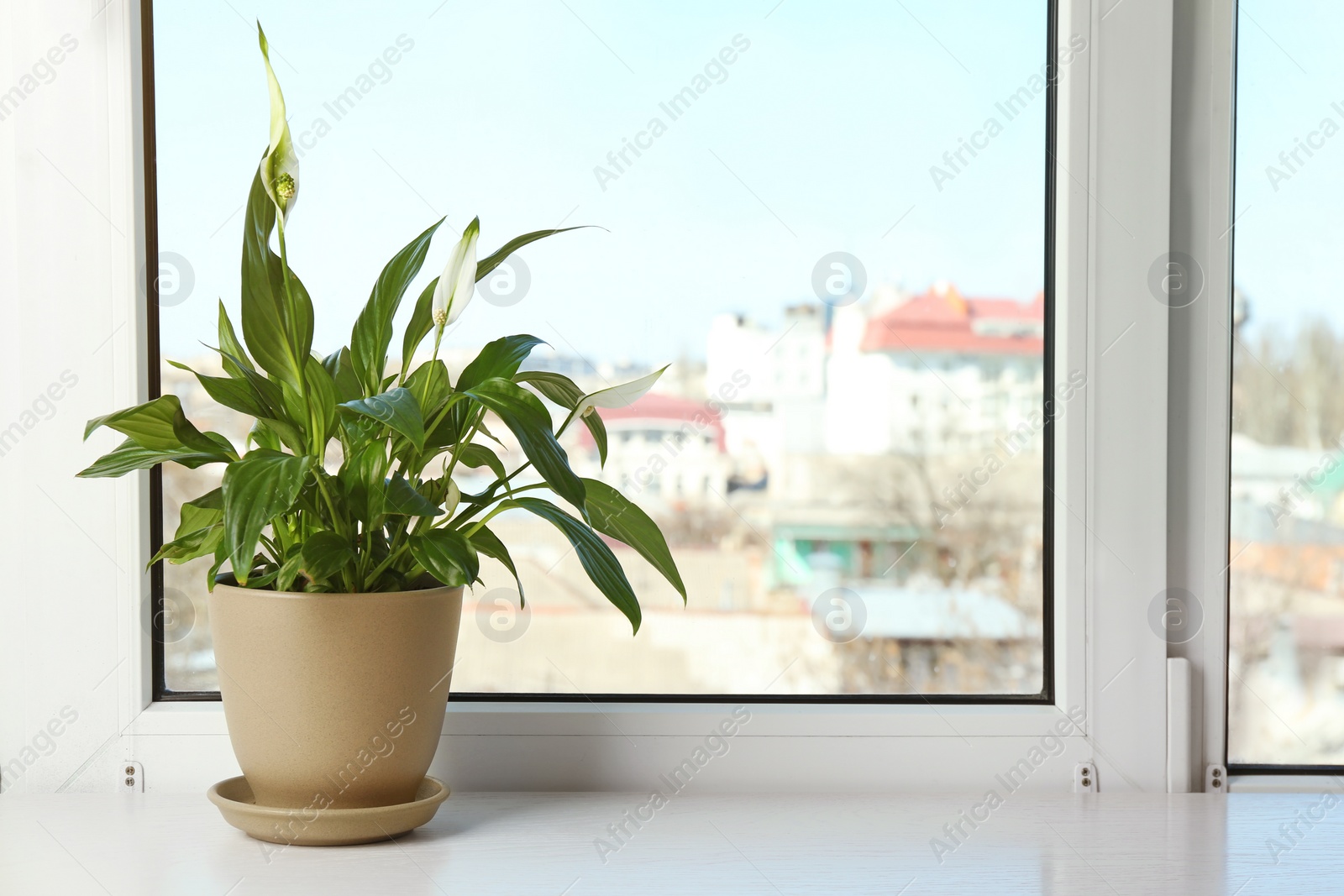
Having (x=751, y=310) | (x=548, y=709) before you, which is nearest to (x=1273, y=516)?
(x=751, y=310)

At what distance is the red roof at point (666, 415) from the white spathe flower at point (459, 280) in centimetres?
26

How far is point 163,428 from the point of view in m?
0.76

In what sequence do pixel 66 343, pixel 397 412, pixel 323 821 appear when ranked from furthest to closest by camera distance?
1. pixel 66 343
2. pixel 323 821
3. pixel 397 412

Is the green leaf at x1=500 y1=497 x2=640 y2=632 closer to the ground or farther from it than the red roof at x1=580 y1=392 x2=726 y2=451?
closer to the ground

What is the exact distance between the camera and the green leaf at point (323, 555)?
73 cm

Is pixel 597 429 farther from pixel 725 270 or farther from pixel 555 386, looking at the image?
pixel 725 270

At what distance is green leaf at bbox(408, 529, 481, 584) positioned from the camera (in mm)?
728

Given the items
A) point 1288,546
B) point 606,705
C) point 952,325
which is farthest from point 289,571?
point 1288,546

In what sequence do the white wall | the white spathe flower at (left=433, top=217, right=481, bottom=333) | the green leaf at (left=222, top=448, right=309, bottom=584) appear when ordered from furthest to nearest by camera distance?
the white wall
the white spathe flower at (left=433, top=217, right=481, bottom=333)
the green leaf at (left=222, top=448, right=309, bottom=584)

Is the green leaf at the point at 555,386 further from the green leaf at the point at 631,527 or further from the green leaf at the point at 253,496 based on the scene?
the green leaf at the point at 253,496

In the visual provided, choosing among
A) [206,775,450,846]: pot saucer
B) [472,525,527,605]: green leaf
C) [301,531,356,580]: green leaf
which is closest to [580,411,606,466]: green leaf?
[472,525,527,605]: green leaf

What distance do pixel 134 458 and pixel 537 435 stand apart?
1.00 ft

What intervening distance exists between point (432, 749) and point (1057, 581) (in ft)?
2.03

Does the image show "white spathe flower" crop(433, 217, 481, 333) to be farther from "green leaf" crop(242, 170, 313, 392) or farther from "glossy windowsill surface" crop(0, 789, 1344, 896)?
"glossy windowsill surface" crop(0, 789, 1344, 896)
